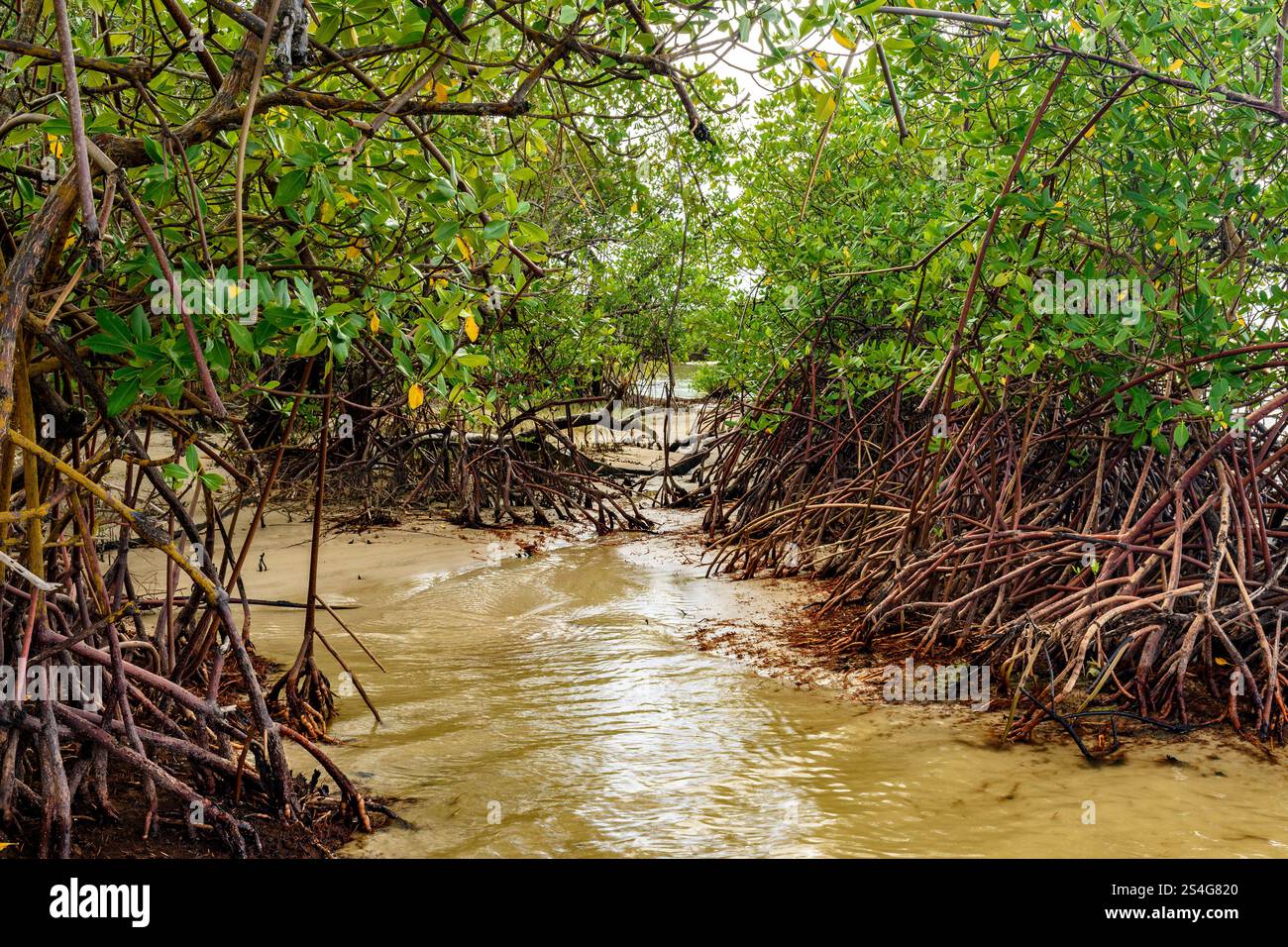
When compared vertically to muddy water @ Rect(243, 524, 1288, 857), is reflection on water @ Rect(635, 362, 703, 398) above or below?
above

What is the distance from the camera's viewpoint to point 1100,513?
14.8 feet

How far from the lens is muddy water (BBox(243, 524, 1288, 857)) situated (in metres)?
2.75

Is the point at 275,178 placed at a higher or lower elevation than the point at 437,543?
higher

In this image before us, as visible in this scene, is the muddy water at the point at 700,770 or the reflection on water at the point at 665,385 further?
the reflection on water at the point at 665,385

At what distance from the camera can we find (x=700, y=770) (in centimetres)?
329

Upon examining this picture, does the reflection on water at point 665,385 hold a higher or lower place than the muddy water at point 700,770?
higher

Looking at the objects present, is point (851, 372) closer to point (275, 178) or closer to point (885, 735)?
point (885, 735)

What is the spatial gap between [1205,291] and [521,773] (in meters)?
2.70

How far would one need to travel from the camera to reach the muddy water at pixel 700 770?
2.75m

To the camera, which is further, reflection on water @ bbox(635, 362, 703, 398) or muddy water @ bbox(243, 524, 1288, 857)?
reflection on water @ bbox(635, 362, 703, 398)

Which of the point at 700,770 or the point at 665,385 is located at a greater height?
the point at 665,385
